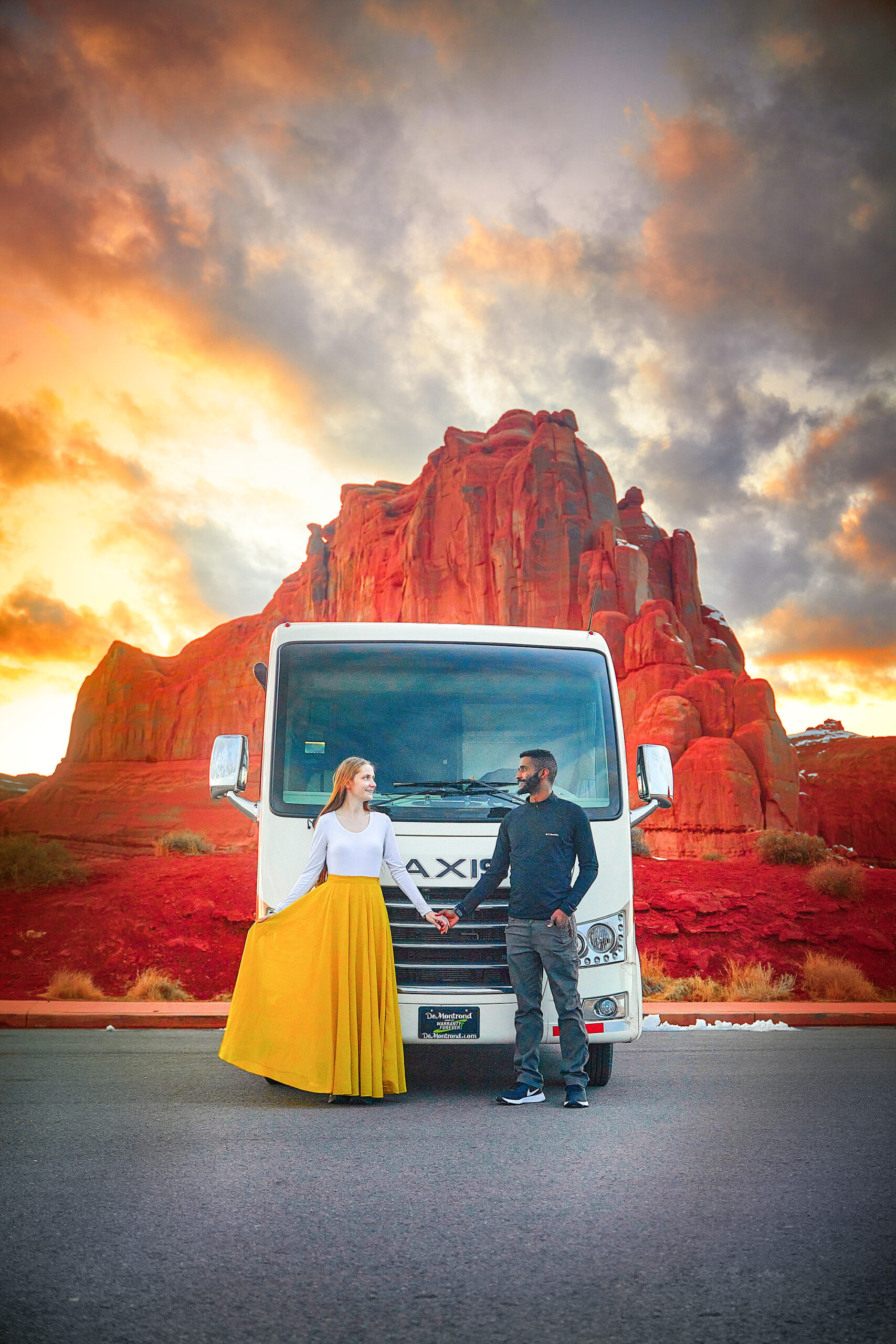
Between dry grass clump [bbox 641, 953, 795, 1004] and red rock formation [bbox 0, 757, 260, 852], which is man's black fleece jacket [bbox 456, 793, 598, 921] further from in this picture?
red rock formation [bbox 0, 757, 260, 852]

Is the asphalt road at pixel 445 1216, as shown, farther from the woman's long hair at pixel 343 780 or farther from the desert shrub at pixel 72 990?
the desert shrub at pixel 72 990

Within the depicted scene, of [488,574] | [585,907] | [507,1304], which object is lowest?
[507,1304]

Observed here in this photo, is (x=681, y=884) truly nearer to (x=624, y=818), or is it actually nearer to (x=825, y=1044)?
(x=825, y=1044)

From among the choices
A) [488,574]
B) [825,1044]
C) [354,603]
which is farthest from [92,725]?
[825,1044]

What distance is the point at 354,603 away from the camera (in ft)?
294

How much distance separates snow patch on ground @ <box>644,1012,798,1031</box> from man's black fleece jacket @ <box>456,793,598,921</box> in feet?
19.3

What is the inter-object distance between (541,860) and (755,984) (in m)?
10.2

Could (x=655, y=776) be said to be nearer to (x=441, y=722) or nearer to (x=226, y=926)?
(x=441, y=722)

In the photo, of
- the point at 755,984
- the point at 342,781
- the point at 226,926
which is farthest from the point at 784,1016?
the point at 226,926

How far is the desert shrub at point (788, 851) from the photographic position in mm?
27688

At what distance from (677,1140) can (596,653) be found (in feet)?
11.5

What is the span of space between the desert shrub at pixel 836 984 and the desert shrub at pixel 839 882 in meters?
4.86

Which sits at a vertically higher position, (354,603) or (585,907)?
(354,603)

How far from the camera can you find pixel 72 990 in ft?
43.8
